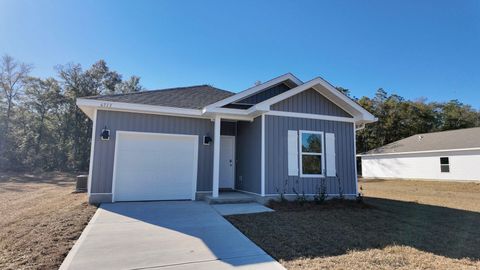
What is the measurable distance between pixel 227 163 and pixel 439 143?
65.8 ft

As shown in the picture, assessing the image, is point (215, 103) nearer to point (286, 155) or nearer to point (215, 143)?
point (215, 143)

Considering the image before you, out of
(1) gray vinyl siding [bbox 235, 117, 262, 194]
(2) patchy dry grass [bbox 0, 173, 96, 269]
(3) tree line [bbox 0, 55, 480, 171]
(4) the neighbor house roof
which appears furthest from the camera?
(3) tree line [bbox 0, 55, 480, 171]

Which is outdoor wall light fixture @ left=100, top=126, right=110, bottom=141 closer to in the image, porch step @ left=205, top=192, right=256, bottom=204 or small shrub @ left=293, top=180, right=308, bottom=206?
porch step @ left=205, top=192, right=256, bottom=204

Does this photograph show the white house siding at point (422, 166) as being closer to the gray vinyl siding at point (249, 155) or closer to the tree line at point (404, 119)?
the tree line at point (404, 119)

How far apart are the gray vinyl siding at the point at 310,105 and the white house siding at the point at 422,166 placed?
52.5ft

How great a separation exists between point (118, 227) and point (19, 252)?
1.66m

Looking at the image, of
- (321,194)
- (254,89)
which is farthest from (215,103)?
(321,194)

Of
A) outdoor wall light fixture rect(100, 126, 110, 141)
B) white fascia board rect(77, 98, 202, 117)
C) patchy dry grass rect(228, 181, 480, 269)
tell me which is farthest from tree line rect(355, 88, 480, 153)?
outdoor wall light fixture rect(100, 126, 110, 141)

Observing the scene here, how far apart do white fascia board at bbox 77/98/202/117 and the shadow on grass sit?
3928 mm

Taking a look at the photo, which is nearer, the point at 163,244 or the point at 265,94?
the point at 163,244

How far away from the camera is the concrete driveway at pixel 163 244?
12.4 feet

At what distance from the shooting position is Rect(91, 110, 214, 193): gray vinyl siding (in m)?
8.21

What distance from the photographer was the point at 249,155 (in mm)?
9258

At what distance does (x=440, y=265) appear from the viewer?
394 cm
